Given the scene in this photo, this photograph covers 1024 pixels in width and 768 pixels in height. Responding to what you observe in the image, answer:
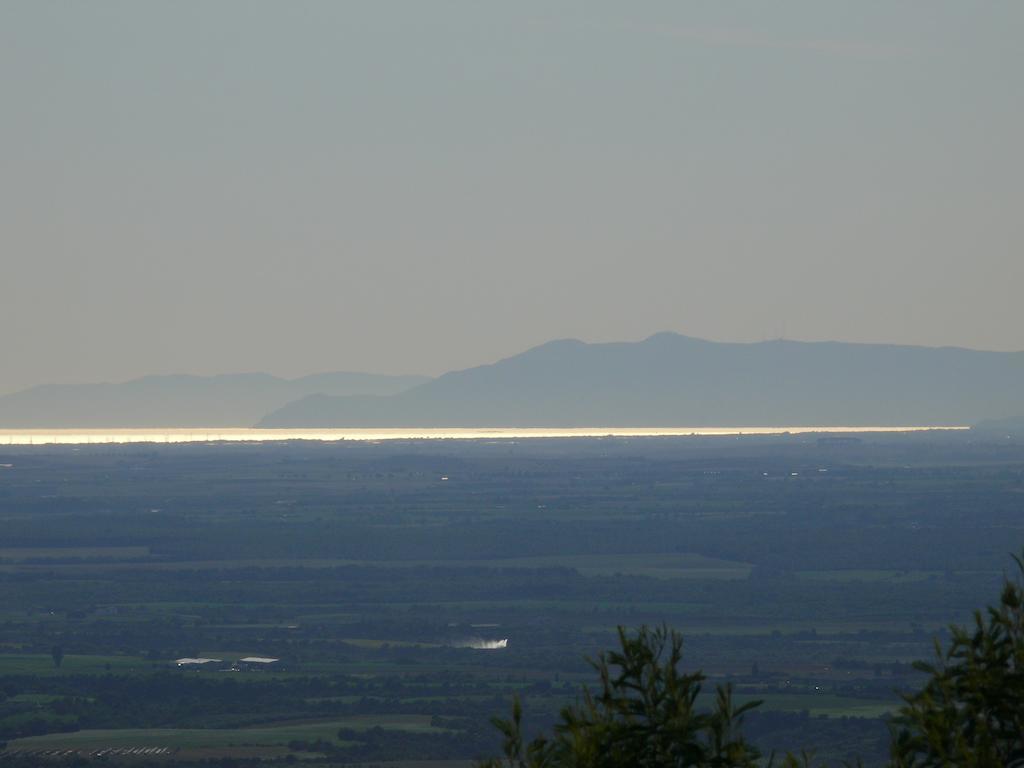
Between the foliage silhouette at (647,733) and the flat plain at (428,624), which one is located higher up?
the foliage silhouette at (647,733)

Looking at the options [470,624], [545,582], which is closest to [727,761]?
[470,624]

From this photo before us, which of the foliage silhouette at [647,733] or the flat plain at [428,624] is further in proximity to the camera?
the flat plain at [428,624]

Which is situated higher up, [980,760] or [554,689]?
[980,760]

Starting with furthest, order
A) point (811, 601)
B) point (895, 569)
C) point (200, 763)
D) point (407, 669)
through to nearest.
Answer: point (895, 569) < point (811, 601) < point (407, 669) < point (200, 763)

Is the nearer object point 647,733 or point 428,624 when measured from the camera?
point 647,733

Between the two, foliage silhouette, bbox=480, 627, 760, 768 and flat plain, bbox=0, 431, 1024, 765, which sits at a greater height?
foliage silhouette, bbox=480, 627, 760, 768

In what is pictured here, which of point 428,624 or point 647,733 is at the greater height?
point 647,733

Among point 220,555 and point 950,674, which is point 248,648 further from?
point 950,674

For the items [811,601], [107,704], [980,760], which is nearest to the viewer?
[980,760]

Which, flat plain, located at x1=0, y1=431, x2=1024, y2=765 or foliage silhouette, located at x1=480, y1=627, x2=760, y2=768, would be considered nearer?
foliage silhouette, located at x1=480, y1=627, x2=760, y2=768

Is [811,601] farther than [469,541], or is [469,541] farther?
[469,541]

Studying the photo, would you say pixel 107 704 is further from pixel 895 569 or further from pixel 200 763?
pixel 895 569
